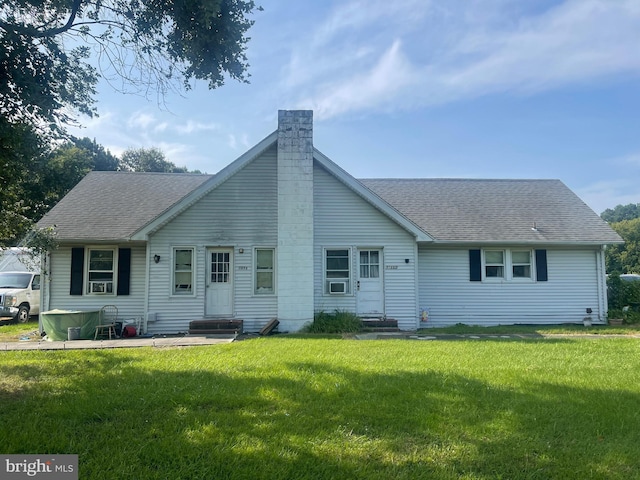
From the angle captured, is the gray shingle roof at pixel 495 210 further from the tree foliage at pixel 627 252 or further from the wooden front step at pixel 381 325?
the tree foliage at pixel 627 252

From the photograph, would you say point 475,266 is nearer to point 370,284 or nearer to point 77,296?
point 370,284

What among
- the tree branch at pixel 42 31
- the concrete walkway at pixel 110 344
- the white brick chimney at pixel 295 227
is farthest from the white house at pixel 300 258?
the tree branch at pixel 42 31

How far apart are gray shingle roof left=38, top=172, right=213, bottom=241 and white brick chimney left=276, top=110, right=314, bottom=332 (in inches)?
156

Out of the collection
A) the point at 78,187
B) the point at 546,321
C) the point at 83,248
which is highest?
the point at 78,187

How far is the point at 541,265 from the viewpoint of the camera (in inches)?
557

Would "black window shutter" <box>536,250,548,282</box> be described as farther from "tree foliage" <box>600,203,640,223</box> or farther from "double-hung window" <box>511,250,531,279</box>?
"tree foliage" <box>600,203,640,223</box>

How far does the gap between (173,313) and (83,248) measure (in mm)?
3541

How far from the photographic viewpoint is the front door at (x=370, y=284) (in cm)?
1296

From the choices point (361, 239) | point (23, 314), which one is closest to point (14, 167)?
point (361, 239)

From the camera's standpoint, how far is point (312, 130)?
12.7m

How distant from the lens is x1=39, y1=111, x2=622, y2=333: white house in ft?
40.9

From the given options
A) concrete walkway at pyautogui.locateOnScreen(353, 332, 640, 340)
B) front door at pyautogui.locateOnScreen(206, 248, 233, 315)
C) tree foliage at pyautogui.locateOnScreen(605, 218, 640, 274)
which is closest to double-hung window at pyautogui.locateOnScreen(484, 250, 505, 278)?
concrete walkway at pyautogui.locateOnScreen(353, 332, 640, 340)

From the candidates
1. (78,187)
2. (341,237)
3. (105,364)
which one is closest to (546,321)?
(341,237)

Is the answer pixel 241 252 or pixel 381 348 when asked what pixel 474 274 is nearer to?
pixel 381 348
